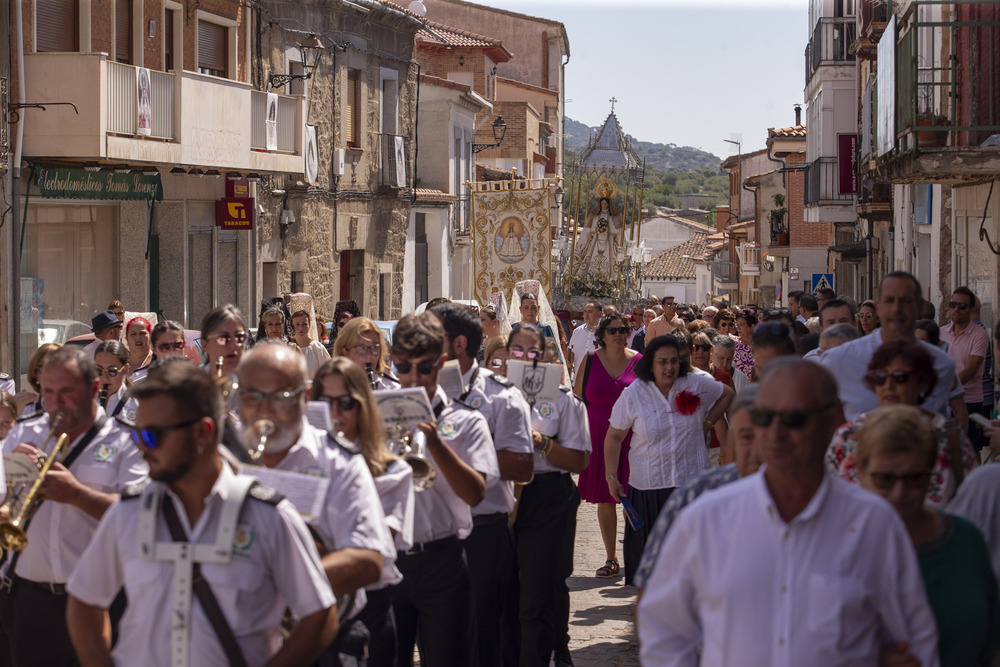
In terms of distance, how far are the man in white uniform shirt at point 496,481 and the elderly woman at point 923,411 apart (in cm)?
172

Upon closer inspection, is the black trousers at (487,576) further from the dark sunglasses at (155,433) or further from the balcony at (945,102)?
the balcony at (945,102)

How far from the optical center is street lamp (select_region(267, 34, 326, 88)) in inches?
906

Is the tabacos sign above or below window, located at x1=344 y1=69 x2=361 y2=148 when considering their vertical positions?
below

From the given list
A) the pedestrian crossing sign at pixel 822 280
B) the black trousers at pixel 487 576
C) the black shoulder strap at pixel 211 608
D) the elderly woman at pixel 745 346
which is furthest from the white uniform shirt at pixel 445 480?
the pedestrian crossing sign at pixel 822 280

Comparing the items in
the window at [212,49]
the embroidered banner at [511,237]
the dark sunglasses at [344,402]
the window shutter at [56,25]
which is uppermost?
the window at [212,49]

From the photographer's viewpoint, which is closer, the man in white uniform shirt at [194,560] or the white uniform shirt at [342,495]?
the man in white uniform shirt at [194,560]

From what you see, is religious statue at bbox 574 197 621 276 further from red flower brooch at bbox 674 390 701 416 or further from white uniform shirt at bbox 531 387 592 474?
white uniform shirt at bbox 531 387 592 474

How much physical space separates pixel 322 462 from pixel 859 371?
9.83ft

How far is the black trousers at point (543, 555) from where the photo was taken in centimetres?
683

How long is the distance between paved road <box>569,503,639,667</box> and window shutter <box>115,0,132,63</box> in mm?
10886

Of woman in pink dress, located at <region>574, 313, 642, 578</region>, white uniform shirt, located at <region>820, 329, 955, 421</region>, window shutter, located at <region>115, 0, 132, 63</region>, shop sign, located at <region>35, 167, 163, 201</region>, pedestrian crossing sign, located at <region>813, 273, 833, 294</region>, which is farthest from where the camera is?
pedestrian crossing sign, located at <region>813, 273, 833, 294</region>

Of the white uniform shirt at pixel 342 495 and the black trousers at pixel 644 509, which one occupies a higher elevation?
the white uniform shirt at pixel 342 495

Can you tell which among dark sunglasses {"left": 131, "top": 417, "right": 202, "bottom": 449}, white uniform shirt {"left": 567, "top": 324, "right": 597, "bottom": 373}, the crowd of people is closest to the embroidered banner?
white uniform shirt {"left": 567, "top": 324, "right": 597, "bottom": 373}

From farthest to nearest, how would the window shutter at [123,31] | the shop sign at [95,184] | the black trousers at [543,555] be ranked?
the window shutter at [123,31], the shop sign at [95,184], the black trousers at [543,555]
